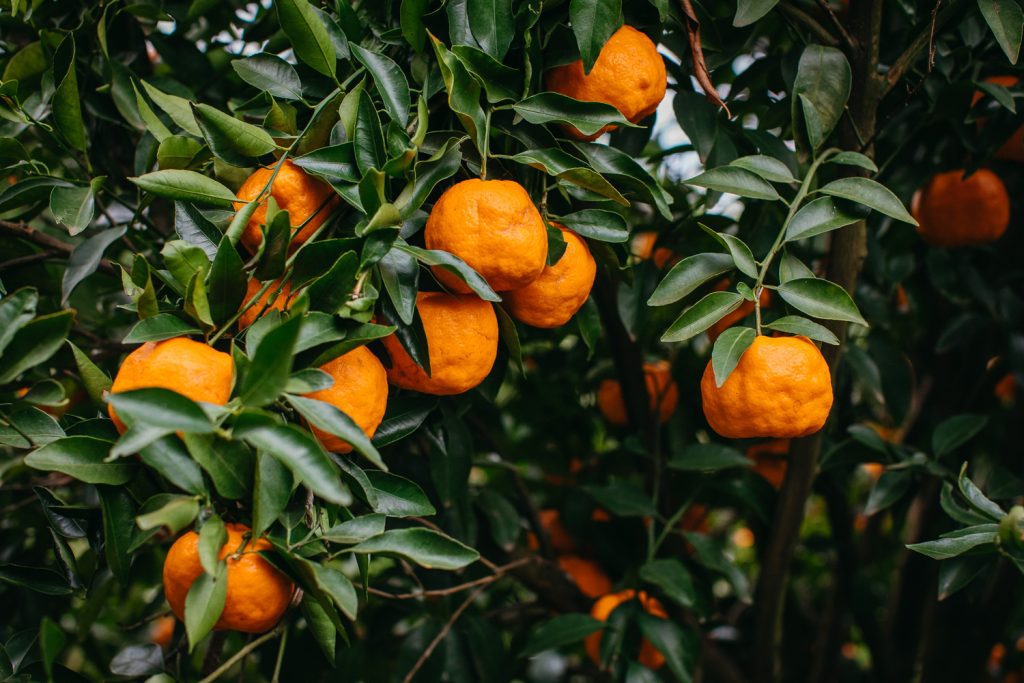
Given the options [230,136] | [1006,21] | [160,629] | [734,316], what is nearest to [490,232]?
[230,136]

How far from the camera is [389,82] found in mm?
746

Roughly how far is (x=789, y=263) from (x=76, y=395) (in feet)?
3.38

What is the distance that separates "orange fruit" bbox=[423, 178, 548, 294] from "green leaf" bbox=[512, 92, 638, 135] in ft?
0.27

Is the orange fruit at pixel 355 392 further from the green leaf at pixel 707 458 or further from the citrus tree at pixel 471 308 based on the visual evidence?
the green leaf at pixel 707 458

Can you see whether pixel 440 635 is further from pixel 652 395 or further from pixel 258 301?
pixel 258 301

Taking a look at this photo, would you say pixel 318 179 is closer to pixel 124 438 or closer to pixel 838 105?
pixel 124 438

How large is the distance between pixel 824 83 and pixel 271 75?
0.60 meters

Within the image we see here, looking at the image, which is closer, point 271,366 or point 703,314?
point 271,366

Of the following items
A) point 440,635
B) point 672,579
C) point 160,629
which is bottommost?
point 160,629

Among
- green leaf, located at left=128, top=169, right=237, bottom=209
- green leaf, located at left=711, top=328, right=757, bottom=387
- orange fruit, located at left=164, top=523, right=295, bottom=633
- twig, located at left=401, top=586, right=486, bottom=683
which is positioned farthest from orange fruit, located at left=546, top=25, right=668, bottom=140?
twig, located at left=401, top=586, right=486, bottom=683

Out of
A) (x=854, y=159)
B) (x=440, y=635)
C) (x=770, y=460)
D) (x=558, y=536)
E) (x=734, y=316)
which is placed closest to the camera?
(x=854, y=159)

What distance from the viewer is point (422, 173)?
749 millimetres

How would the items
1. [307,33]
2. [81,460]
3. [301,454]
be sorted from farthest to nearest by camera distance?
[307,33] → [81,460] → [301,454]

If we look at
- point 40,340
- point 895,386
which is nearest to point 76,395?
point 40,340
